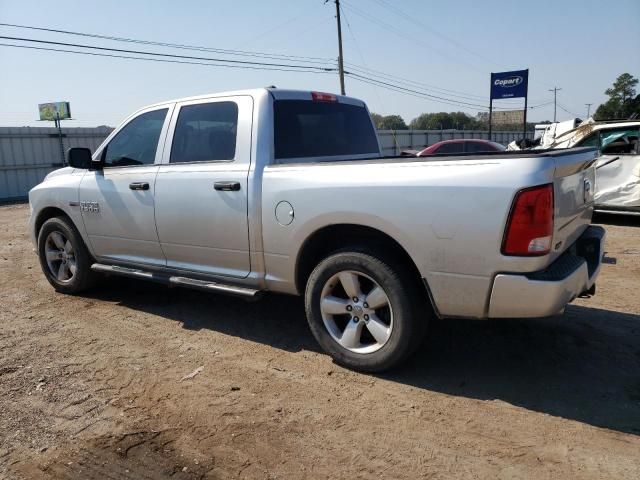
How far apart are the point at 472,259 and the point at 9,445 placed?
2803 mm

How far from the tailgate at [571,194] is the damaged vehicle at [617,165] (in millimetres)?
5567

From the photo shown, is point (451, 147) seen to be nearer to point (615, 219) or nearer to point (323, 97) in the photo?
point (615, 219)

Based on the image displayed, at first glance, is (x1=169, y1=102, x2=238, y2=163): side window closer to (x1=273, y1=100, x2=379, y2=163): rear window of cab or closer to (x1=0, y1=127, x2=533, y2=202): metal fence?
(x1=273, y1=100, x2=379, y2=163): rear window of cab

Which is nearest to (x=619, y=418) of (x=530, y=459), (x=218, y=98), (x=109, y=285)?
(x=530, y=459)

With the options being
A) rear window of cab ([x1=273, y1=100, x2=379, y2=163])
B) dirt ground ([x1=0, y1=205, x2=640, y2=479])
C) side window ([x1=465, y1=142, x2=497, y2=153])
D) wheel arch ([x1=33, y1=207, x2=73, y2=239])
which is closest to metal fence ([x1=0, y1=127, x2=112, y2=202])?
wheel arch ([x1=33, y1=207, x2=73, y2=239])

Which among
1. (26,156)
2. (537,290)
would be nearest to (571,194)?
(537,290)

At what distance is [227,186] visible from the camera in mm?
4012

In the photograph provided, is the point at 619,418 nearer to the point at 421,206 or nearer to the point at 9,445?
the point at 421,206

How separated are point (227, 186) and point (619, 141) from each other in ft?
27.3

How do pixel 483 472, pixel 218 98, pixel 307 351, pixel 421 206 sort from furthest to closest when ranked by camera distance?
1. pixel 218 98
2. pixel 307 351
3. pixel 421 206
4. pixel 483 472

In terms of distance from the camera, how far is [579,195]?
347 centimetres

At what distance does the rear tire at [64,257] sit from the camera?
17.9 feet

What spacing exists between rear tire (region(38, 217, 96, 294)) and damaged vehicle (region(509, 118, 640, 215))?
7.79 m

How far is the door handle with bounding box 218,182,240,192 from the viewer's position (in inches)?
156
